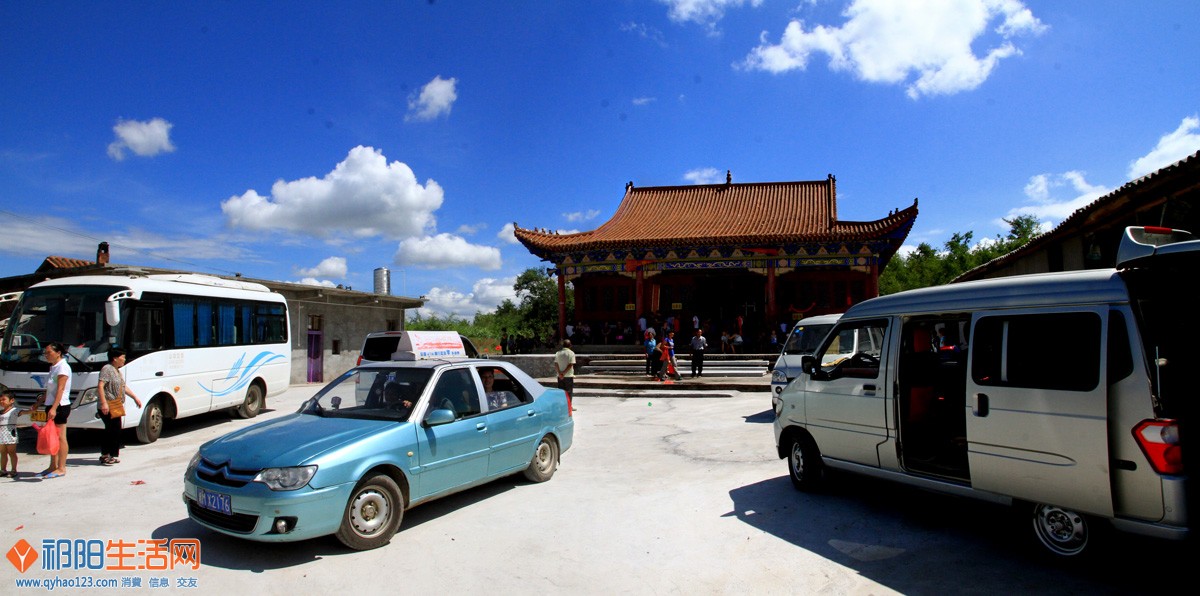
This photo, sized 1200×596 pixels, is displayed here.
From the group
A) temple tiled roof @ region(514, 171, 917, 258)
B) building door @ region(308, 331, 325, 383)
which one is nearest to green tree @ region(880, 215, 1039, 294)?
temple tiled roof @ region(514, 171, 917, 258)

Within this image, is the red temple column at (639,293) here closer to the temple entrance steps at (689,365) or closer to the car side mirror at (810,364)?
the temple entrance steps at (689,365)

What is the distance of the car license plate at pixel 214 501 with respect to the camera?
14.6 ft

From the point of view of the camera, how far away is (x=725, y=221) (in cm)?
2516

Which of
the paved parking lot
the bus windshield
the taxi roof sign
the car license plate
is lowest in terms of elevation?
the paved parking lot

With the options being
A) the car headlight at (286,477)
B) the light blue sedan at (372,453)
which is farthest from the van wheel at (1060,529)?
the car headlight at (286,477)

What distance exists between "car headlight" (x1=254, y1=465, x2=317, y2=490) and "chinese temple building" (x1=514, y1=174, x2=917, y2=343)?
18833 millimetres

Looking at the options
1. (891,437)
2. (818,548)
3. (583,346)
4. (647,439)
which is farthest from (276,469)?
(583,346)

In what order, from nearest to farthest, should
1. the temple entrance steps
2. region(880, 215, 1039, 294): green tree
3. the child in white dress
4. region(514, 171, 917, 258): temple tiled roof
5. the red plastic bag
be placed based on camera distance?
the child in white dress, the red plastic bag, the temple entrance steps, region(514, 171, 917, 258): temple tiled roof, region(880, 215, 1039, 294): green tree

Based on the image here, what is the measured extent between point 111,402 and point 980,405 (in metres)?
9.64

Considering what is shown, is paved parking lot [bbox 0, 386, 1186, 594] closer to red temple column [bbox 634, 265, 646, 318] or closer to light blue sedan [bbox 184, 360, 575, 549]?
light blue sedan [bbox 184, 360, 575, 549]

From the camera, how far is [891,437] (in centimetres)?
523

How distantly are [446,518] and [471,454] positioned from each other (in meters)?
0.58

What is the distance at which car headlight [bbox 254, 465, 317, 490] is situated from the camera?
4344 millimetres

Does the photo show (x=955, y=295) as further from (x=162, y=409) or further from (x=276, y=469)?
(x=162, y=409)
